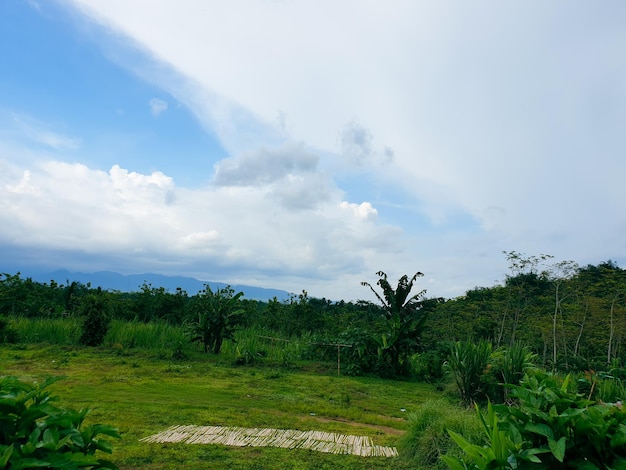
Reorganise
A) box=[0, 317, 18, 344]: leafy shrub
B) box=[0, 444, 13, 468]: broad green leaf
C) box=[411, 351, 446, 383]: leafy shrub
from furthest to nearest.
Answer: box=[0, 317, 18, 344]: leafy shrub < box=[411, 351, 446, 383]: leafy shrub < box=[0, 444, 13, 468]: broad green leaf

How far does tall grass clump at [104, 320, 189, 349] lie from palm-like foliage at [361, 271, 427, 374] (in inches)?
227

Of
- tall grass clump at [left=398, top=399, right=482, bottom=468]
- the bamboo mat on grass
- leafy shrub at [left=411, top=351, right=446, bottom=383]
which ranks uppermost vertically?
leafy shrub at [left=411, top=351, right=446, bottom=383]

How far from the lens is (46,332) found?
523 inches

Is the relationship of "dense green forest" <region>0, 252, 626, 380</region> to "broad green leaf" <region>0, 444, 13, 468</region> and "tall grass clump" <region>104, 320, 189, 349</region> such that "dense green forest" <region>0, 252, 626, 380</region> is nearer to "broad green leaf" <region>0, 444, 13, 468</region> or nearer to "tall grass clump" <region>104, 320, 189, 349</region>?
"tall grass clump" <region>104, 320, 189, 349</region>

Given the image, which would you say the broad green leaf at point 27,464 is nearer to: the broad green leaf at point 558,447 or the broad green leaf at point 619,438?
the broad green leaf at point 558,447

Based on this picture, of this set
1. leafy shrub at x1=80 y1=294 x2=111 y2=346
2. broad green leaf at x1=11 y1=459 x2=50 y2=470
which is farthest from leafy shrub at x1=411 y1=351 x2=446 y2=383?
broad green leaf at x1=11 y1=459 x2=50 y2=470

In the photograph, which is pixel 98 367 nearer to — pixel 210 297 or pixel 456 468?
pixel 210 297

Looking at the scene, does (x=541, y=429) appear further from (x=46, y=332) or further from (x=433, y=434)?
(x=46, y=332)

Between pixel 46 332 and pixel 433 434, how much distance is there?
1295cm

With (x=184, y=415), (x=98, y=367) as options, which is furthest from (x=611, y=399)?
(x=98, y=367)

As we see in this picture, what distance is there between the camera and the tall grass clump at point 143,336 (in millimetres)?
12672

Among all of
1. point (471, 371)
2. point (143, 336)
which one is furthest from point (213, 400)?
point (143, 336)

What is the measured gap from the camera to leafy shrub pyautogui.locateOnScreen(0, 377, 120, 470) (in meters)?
1.49

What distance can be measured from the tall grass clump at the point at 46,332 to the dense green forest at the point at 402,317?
1.18 feet
